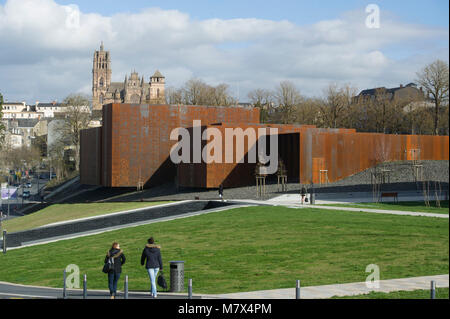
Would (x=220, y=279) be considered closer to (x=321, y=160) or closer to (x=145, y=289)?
(x=145, y=289)

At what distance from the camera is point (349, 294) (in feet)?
50.6

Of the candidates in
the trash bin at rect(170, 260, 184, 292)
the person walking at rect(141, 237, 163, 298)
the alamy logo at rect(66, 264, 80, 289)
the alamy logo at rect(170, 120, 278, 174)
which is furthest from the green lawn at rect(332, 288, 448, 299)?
the alamy logo at rect(170, 120, 278, 174)

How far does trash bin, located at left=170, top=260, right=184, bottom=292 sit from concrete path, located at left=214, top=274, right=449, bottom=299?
6.47 feet

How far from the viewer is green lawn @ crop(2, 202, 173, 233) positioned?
45.4 metres

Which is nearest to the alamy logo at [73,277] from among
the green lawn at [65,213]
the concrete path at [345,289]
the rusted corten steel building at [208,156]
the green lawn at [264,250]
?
the green lawn at [264,250]

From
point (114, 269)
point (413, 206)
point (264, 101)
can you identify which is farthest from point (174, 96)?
point (114, 269)

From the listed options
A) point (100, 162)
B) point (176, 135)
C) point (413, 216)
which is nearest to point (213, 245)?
point (413, 216)

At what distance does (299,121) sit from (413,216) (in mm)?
65305

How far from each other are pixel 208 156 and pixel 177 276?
116 feet

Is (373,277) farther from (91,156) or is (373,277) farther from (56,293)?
(91,156)

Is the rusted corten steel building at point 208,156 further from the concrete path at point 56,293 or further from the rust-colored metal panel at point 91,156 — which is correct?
the concrete path at point 56,293

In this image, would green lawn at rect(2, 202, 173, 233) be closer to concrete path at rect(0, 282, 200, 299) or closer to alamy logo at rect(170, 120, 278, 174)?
alamy logo at rect(170, 120, 278, 174)

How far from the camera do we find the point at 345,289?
1625cm

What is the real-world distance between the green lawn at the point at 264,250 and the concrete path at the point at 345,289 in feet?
2.10
